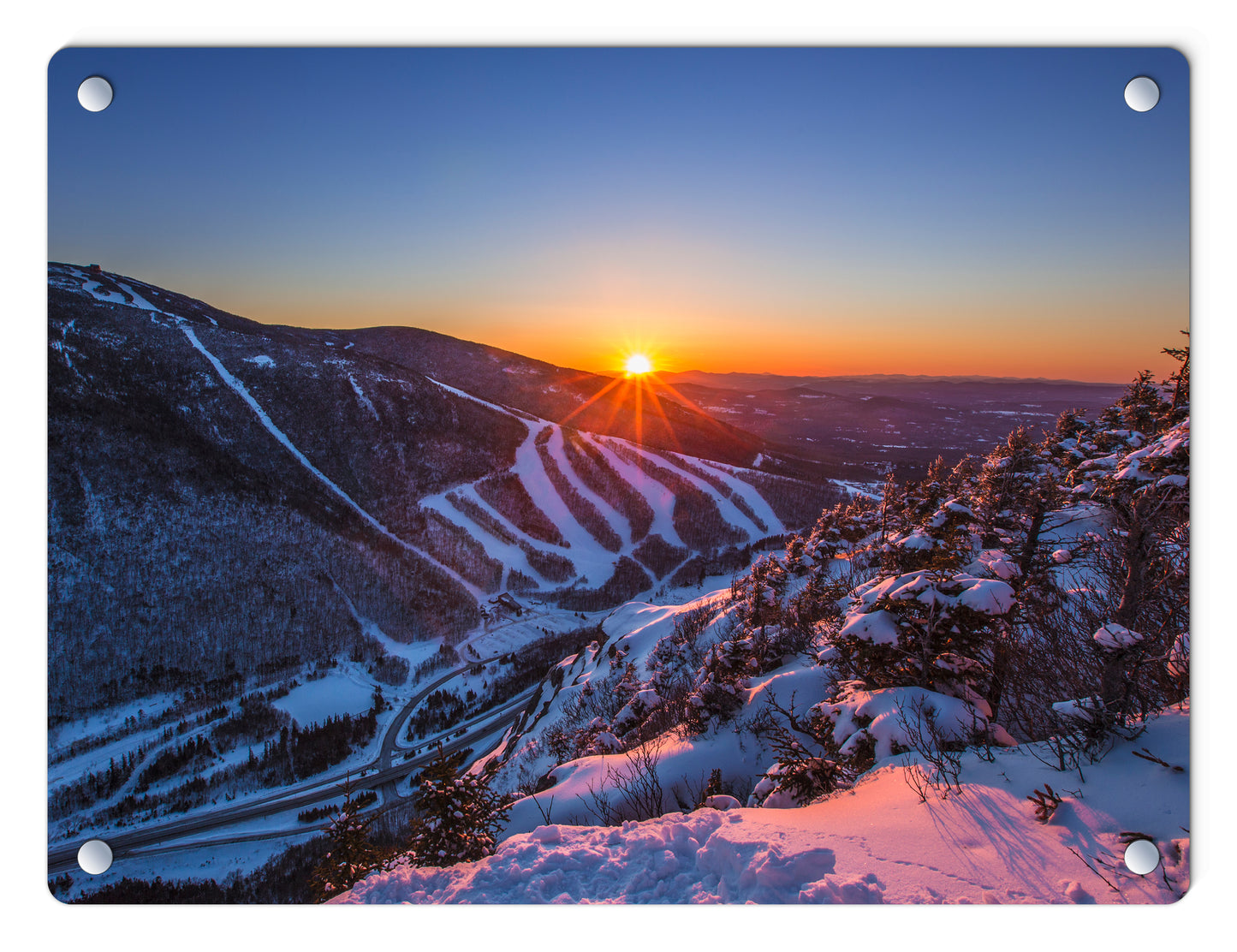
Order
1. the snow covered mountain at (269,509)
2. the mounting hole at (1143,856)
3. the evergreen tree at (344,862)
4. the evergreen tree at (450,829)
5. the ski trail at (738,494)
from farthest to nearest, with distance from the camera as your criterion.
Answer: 1. the ski trail at (738,494)
2. the snow covered mountain at (269,509)
3. the evergreen tree at (344,862)
4. the evergreen tree at (450,829)
5. the mounting hole at (1143,856)

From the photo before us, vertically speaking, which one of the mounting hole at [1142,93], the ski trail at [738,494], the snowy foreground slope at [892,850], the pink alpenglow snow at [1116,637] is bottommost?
the ski trail at [738,494]

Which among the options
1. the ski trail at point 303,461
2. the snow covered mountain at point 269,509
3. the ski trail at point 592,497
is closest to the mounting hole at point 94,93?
the snow covered mountain at point 269,509

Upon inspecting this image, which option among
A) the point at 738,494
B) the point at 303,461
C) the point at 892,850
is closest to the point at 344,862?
the point at 892,850

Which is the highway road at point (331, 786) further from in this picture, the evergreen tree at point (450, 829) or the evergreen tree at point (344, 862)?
the evergreen tree at point (450, 829)

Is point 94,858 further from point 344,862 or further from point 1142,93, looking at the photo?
point 1142,93
